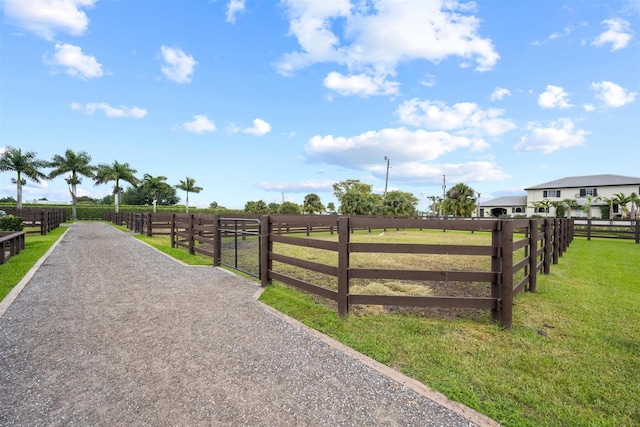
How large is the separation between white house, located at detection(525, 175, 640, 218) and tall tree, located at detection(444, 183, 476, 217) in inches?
673

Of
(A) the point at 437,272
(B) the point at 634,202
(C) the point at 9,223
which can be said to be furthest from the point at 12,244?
(B) the point at 634,202

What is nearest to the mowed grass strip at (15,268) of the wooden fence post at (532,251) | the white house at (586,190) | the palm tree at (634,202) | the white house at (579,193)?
the wooden fence post at (532,251)

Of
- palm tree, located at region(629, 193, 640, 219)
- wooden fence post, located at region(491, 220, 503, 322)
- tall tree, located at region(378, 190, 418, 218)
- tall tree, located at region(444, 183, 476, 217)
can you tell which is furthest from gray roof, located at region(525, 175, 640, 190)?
wooden fence post, located at region(491, 220, 503, 322)

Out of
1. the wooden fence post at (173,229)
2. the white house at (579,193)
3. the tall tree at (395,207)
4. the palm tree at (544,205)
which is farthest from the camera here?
the palm tree at (544,205)

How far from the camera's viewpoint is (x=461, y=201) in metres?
36.0

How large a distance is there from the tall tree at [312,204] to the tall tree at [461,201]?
16574mm

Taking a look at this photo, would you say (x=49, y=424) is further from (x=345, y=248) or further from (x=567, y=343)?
(x=567, y=343)

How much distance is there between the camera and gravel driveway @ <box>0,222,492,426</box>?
7.11 ft

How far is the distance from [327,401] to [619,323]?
13.2 feet

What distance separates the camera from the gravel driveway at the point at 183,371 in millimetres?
2168

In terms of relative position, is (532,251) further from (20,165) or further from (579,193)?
(579,193)

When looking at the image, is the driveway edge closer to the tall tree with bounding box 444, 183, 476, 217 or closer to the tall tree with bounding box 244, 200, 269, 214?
the tall tree with bounding box 244, 200, 269, 214

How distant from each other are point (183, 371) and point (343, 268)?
6.88ft

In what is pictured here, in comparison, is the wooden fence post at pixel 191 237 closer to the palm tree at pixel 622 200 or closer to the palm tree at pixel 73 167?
the palm tree at pixel 73 167
